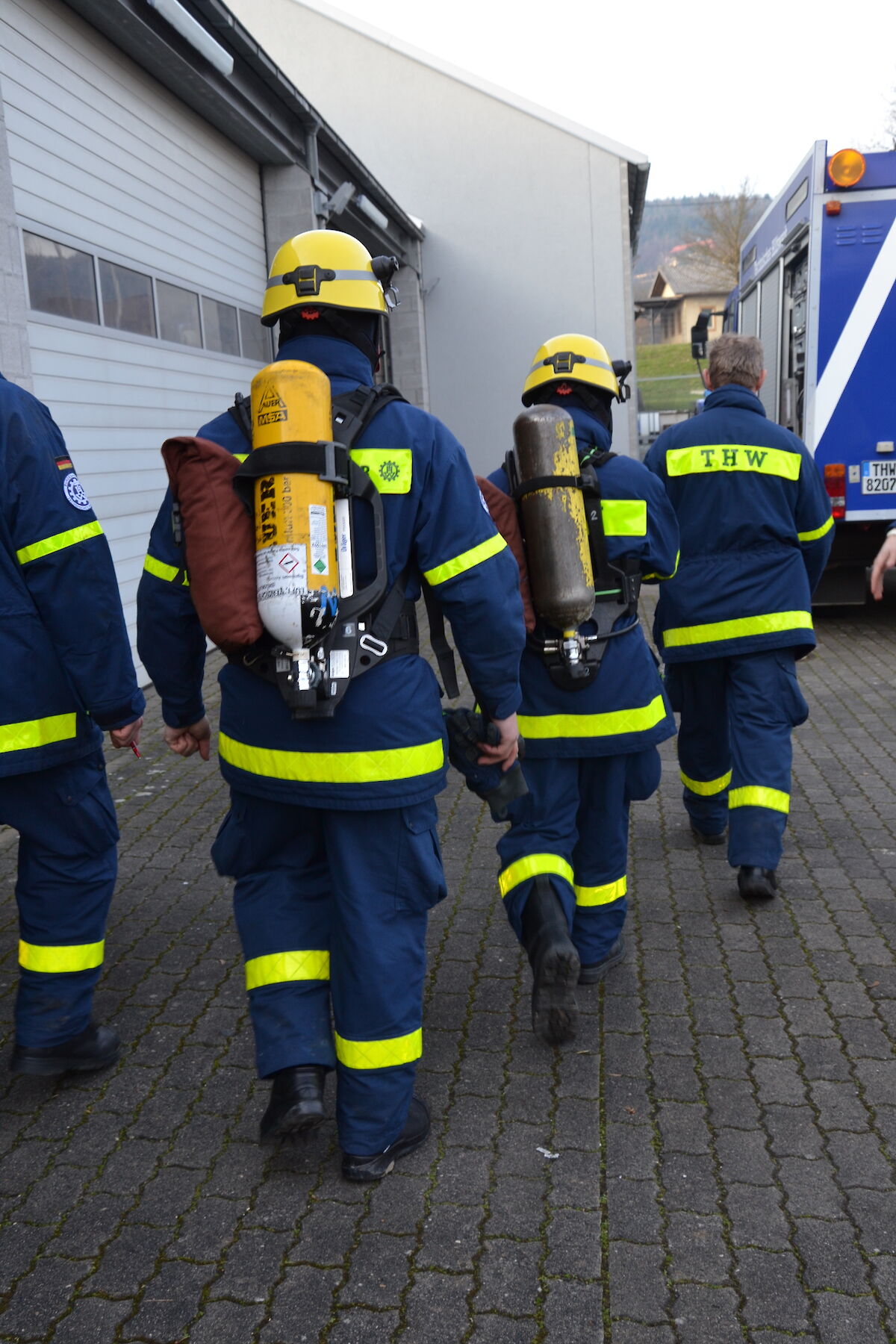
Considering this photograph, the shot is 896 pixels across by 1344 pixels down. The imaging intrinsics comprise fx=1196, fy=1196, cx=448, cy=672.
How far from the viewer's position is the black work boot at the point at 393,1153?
2695 mm

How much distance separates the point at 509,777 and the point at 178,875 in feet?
6.97

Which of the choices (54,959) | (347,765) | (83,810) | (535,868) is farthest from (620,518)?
(54,959)

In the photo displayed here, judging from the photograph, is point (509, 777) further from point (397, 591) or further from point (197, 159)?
point (197, 159)

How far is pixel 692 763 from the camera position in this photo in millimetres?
4863

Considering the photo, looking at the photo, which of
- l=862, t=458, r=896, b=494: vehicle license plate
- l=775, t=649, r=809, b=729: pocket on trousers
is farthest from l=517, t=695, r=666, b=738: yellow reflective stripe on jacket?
l=862, t=458, r=896, b=494: vehicle license plate

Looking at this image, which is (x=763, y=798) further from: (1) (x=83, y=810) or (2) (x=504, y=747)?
(1) (x=83, y=810)

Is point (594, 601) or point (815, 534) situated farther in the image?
point (815, 534)

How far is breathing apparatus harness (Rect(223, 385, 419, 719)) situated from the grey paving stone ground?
110 cm

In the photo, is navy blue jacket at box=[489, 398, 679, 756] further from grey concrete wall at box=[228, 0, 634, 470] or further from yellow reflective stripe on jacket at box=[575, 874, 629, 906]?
grey concrete wall at box=[228, 0, 634, 470]

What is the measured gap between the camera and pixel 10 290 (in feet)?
20.8

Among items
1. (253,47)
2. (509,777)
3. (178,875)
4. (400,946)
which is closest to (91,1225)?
(400,946)

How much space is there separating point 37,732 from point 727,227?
184ft

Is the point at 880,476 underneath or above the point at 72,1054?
above

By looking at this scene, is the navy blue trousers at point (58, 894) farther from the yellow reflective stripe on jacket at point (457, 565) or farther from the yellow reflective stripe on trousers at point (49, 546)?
the yellow reflective stripe on jacket at point (457, 565)
